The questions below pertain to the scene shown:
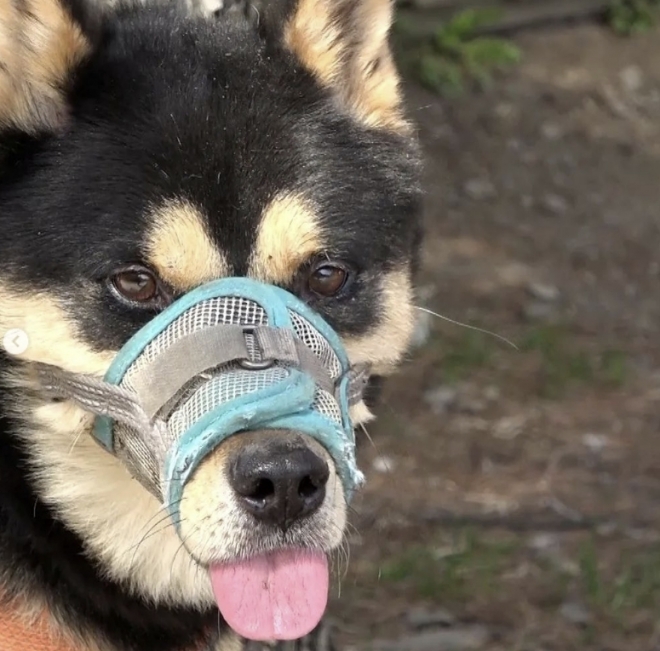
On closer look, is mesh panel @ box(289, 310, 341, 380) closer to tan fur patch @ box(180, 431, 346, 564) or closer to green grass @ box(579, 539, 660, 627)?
tan fur patch @ box(180, 431, 346, 564)

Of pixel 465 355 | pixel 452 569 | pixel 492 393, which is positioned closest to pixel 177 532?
pixel 452 569

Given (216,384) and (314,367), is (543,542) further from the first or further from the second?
(216,384)

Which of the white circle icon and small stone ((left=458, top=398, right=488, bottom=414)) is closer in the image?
the white circle icon

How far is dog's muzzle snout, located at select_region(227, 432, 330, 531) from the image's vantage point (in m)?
1.90

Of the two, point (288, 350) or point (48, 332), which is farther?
point (48, 332)

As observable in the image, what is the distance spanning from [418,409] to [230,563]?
2.68 metres

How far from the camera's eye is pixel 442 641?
337 cm

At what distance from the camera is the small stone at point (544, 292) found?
548 cm

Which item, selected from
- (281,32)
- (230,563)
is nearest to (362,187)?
(281,32)

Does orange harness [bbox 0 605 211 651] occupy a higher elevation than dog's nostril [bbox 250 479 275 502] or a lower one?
lower

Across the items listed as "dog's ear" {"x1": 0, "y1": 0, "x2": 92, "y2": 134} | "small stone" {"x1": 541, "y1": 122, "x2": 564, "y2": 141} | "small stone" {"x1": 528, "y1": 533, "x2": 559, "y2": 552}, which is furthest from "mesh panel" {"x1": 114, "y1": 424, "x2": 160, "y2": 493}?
"small stone" {"x1": 541, "y1": 122, "x2": 564, "y2": 141}

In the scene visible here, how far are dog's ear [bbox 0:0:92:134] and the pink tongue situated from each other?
0.93 meters

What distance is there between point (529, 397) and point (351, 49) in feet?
8.09

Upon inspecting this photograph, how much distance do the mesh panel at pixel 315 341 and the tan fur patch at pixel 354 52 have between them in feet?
2.01
